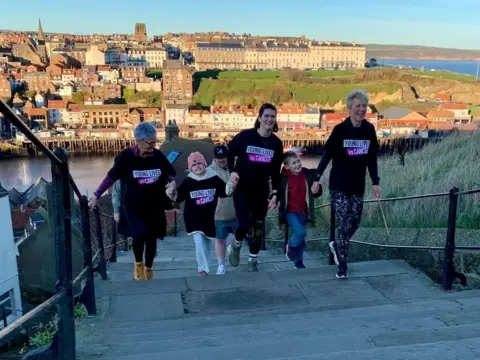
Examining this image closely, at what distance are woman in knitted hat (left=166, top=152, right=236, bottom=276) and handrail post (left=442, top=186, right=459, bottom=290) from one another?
1.48 m

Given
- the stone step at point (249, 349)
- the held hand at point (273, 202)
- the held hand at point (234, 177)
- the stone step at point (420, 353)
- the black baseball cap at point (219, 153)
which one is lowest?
the stone step at point (249, 349)

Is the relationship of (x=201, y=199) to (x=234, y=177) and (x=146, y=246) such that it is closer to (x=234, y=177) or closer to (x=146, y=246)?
(x=234, y=177)

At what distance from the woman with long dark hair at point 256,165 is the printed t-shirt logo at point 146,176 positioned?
0.51 m

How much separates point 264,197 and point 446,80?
294 ft

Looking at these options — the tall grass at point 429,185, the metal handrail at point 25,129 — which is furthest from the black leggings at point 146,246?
the tall grass at point 429,185

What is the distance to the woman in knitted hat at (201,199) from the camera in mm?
3459

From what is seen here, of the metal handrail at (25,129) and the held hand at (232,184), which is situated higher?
the metal handrail at (25,129)

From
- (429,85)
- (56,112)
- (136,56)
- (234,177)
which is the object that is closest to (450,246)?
(234,177)

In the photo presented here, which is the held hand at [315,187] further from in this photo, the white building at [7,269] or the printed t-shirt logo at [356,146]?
the white building at [7,269]

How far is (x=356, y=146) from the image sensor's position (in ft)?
9.67

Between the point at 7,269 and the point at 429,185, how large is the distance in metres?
4.39

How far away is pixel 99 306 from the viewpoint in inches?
102

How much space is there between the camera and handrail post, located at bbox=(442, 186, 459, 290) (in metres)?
2.54

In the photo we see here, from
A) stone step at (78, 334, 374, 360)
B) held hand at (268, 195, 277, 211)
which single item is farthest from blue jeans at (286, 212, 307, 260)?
stone step at (78, 334, 374, 360)
